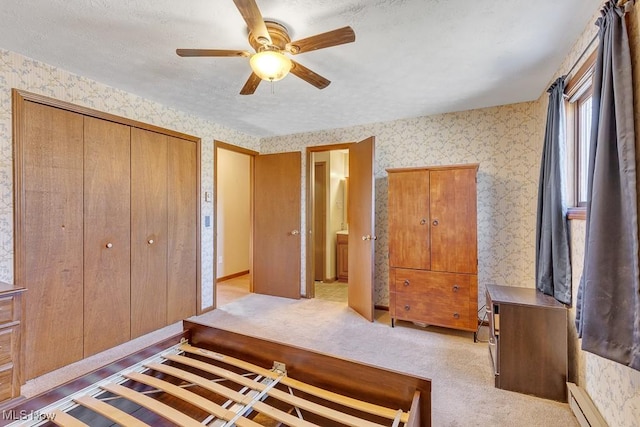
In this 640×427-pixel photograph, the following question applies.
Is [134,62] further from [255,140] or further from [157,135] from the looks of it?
[255,140]

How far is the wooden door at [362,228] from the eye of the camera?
3301 millimetres

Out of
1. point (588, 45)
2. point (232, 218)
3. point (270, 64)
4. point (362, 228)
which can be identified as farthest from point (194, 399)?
point (232, 218)

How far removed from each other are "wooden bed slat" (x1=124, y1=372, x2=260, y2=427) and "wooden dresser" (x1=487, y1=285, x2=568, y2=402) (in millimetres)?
1798

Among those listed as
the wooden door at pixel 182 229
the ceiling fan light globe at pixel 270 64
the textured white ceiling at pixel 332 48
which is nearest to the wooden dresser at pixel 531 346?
the textured white ceiling at pixel 332 48

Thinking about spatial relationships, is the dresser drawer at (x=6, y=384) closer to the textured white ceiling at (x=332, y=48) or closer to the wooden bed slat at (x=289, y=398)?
the wooden bed slat at (x=289, y=398)

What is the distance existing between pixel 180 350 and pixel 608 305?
2.21 meters

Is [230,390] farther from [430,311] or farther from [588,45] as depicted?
[588,45]

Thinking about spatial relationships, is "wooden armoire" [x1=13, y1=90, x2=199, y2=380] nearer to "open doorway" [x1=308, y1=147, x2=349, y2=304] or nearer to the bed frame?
the bed frame

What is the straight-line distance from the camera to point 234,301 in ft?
13.4

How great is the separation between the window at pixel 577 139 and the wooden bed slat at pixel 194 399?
2.28 metres

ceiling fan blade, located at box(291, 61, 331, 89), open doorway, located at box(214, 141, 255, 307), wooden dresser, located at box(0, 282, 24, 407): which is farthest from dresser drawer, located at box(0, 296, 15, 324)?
open doorway, located at box(214, 141, 255, 307)

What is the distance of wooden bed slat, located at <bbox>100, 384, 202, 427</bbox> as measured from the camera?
1156 millimetres

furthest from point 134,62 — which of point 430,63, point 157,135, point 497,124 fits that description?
point 497,124

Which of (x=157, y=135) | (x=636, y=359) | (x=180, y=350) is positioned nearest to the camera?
(x=636, y=359)
